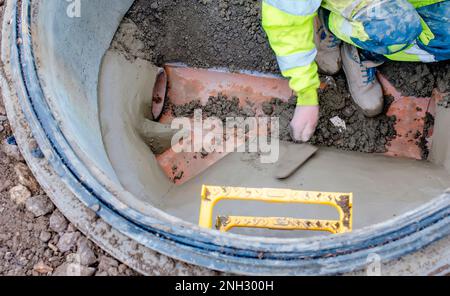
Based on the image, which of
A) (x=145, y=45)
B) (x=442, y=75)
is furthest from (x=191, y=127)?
(x=442, y=75)

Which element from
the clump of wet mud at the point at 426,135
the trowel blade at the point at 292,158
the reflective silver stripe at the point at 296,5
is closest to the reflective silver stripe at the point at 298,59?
the reflective silver stripe at the point at 296,5

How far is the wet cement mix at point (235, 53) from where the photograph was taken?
245 cm

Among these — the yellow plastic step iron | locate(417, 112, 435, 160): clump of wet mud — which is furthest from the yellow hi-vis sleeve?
locate(417, 112, 435, 160): clump of wet mud

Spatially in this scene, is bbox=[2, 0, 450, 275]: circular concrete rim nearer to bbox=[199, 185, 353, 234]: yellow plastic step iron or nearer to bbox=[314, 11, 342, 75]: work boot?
bbox=[199, 185, 353, 234]: yellow plastic step iron

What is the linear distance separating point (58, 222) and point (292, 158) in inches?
39.2

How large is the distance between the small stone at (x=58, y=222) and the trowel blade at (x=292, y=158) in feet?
2.89

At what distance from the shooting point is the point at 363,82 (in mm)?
2418

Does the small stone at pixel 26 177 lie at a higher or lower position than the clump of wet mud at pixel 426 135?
higher

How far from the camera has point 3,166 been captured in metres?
1.87

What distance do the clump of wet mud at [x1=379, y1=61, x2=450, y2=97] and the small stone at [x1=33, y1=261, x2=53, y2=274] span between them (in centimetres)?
169

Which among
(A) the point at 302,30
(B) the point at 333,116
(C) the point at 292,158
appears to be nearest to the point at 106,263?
(C) the point at 292,158

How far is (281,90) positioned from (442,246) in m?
1.15

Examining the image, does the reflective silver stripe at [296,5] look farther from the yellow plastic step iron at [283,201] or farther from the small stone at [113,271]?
the small stone at [113,271]
